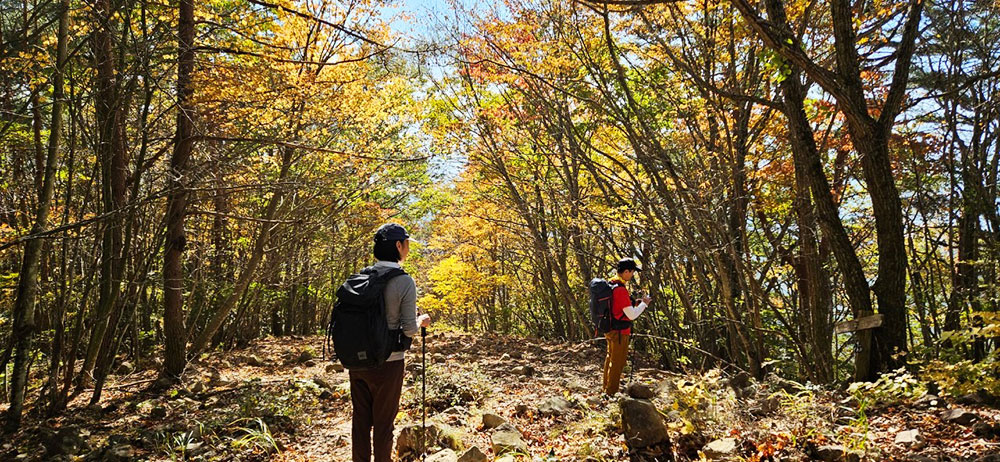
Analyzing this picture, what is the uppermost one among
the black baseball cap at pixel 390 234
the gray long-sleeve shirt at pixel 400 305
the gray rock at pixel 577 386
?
the black baseball cap at pixel 390 234

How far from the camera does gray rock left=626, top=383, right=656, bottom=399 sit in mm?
4910

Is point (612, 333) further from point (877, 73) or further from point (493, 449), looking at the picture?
point (877, 73)

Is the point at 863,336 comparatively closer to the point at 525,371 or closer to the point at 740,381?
the point at 740,381

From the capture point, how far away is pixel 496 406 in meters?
6.23

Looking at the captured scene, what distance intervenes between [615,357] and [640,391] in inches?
44.8

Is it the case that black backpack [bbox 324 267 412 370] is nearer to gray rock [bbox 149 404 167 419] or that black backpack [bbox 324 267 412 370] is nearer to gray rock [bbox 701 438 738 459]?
gray rock [bbox 701 438 738 459]

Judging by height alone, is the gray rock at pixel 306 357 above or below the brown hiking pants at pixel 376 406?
below

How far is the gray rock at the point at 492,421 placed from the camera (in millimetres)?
5138

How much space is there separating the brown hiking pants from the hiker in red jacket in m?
2.92

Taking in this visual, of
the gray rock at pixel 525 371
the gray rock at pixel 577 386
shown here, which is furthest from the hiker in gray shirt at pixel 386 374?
the gray rock at pixel 525 371

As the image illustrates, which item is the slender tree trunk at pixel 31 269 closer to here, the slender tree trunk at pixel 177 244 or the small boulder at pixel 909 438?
the slender tree trunk at pixel 177 244

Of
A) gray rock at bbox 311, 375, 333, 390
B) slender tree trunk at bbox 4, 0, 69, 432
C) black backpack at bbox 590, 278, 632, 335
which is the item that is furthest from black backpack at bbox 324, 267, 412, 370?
gray rock at bbox 311, 375, 333, 390

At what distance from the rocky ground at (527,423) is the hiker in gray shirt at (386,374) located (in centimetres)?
70

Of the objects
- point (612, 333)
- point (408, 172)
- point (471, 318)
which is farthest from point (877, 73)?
point (471, 318)
